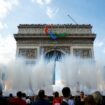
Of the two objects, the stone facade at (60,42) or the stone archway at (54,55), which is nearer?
the stone facade at (60,42)

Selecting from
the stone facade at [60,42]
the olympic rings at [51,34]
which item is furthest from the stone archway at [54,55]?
the olympic rings at [51,34]

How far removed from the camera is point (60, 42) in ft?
128

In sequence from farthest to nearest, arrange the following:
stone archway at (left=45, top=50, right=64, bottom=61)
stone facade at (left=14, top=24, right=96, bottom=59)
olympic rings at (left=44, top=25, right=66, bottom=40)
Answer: stone archway at (left=45, top=50, right=64, bottom=61) → olympic rings at (left=44, top=25, right=66, bottom=40) → stone facade at (left=14, top=24, right=96, bottom=59)

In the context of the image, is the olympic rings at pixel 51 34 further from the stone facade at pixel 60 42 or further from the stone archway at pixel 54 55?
the stone archway at pixel 54 55

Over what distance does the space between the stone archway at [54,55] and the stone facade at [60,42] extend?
0.49 metres

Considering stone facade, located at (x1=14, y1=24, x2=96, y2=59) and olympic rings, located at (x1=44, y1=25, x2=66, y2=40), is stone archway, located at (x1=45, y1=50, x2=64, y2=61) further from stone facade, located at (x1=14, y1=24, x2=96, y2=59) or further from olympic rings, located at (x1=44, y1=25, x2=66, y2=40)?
olympic rings, located at (x1=44, y1=25, x2=66, y2=40)

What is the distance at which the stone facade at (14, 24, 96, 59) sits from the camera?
3878 centimetres

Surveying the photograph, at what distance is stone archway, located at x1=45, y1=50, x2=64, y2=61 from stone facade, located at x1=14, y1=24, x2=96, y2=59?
49 cm

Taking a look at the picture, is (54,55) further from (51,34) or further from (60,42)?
(51,34)

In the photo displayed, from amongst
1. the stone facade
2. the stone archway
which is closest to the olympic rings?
the stone facade

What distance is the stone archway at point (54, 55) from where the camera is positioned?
39.3 meters

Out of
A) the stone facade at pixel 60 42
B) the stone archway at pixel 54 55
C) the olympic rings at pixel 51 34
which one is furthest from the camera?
the stone archway at pixel 54 55

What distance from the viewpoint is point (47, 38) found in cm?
3928

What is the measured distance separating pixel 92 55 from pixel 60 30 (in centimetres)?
Result: 534
